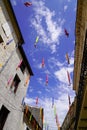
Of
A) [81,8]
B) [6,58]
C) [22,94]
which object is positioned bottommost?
[22,94]

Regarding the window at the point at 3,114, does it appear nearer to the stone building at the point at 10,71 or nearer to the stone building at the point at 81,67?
the stone building at the point at 10,71

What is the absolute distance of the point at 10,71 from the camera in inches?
497

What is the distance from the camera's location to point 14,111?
1327 centimetres

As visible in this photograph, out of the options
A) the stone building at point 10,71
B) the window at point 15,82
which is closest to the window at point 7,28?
the stone building at point 10,71

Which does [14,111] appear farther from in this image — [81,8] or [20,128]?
[81,8]

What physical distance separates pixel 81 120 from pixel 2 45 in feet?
23.3

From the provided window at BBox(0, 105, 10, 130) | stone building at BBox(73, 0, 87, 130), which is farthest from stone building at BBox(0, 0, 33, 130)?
stone building at BBox(73, 0, 87, 130)

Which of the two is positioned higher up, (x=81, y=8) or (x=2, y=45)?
(x=81, y=8)

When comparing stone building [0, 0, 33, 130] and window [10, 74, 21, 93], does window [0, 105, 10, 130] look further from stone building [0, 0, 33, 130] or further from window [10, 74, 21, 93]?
window [10, 74, 21, 93]

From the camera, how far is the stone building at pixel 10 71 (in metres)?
11.5

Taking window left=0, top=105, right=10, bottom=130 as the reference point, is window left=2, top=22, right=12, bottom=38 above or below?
above

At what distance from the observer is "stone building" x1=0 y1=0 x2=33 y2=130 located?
1152 cm

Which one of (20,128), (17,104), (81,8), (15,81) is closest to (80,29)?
(81,8)

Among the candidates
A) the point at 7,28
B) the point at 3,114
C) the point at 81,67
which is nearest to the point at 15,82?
the point at 3,114
